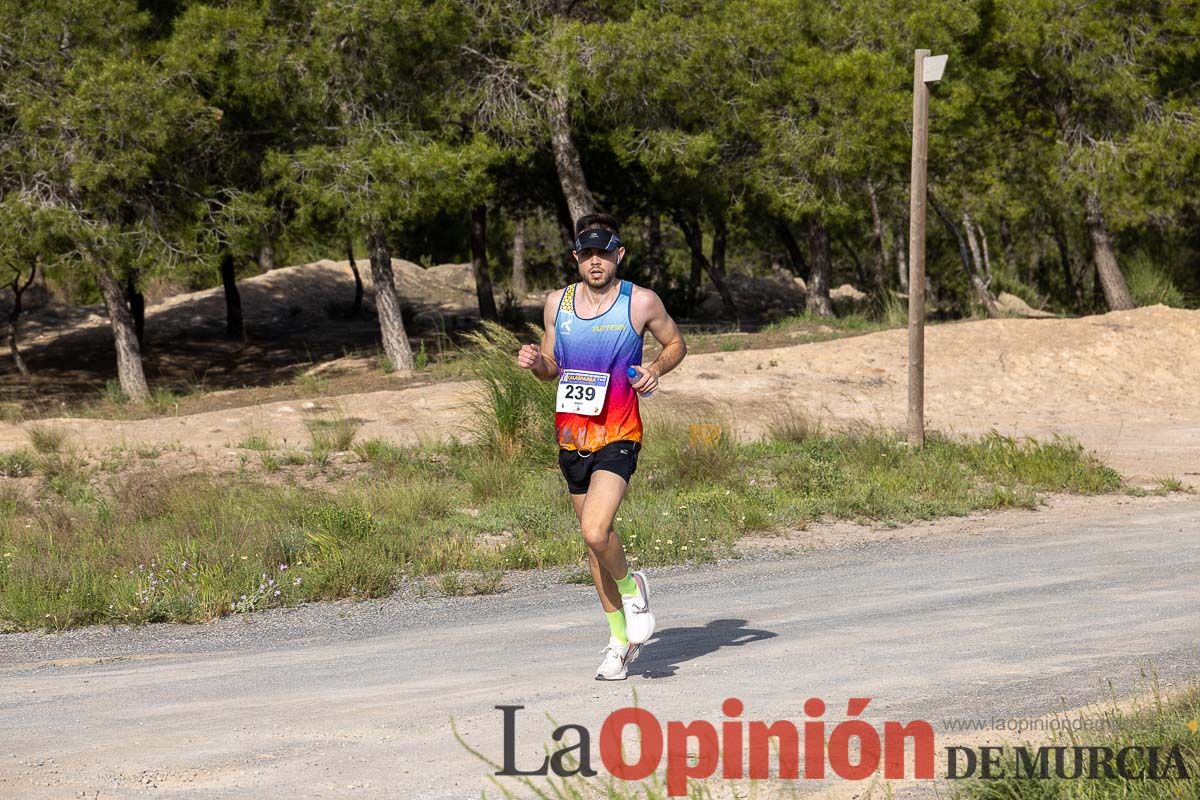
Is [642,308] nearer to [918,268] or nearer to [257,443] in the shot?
[918,268]

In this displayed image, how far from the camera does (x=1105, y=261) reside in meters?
29.0

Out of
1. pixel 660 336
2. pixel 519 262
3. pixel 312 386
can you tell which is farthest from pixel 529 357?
pixel 519 262

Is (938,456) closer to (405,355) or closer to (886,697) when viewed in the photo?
(886,697)

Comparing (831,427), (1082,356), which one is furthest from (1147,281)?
(831,427)

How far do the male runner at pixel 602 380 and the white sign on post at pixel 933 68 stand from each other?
9.64 metres

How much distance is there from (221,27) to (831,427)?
41.1 feet

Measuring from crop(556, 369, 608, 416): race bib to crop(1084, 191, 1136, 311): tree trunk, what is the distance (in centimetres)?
2455

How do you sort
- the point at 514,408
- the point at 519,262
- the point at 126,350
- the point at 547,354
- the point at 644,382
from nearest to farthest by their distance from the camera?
the point at 644,382
the point at 547,354
the point at 514,408
the point at 126,350
the point at 519,262

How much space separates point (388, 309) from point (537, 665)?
18716mm

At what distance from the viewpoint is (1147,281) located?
97.1 ft

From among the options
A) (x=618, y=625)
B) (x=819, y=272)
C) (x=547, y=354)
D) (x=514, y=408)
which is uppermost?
(x=547, y=354)

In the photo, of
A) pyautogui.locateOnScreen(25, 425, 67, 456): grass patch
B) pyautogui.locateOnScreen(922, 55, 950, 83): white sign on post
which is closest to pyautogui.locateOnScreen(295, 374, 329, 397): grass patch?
pyautogui.locateOnScreen(25, 425, 67, 456): grass patch

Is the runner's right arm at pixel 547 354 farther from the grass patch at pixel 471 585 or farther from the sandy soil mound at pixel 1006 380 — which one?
the sandy soil mound at pixel 1006 380

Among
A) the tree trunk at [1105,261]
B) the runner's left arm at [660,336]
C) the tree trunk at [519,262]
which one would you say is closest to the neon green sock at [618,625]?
the runner's left arm at [660,336]
